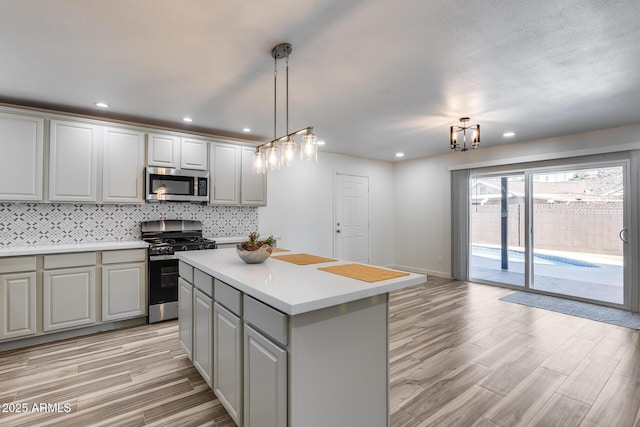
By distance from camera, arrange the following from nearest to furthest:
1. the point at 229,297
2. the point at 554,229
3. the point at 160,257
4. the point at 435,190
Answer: the point at 229,297 < the point at 160,257 < the point at 554,229 < the point at 435,190

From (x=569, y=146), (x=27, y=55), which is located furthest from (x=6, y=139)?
(x=569, y=146)

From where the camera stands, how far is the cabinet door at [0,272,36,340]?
2951mm

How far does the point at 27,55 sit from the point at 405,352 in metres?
3.89

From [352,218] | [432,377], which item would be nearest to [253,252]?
[432,377]

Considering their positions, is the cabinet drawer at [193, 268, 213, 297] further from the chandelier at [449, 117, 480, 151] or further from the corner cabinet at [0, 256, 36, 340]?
the chandelier at [449, 117, 480, 151]

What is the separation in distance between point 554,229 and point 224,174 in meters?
5.08

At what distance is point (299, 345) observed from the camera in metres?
1.42

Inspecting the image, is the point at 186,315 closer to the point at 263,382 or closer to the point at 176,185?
the point at 263,382

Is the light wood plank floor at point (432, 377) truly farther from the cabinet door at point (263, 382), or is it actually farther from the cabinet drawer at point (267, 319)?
the cabinet drawer at point (267, 319)

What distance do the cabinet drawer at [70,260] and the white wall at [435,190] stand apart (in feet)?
16.6

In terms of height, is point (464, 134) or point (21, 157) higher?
point (464, 134)

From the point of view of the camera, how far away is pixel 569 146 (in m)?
4.59

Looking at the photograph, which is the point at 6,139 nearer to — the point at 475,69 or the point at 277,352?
the point at 277,352

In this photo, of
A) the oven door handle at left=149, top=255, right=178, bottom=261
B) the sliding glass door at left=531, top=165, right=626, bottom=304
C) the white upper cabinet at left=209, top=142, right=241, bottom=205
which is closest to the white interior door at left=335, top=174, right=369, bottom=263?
the white upper cabinet at left=209, top=142, right=241, bottom=205
